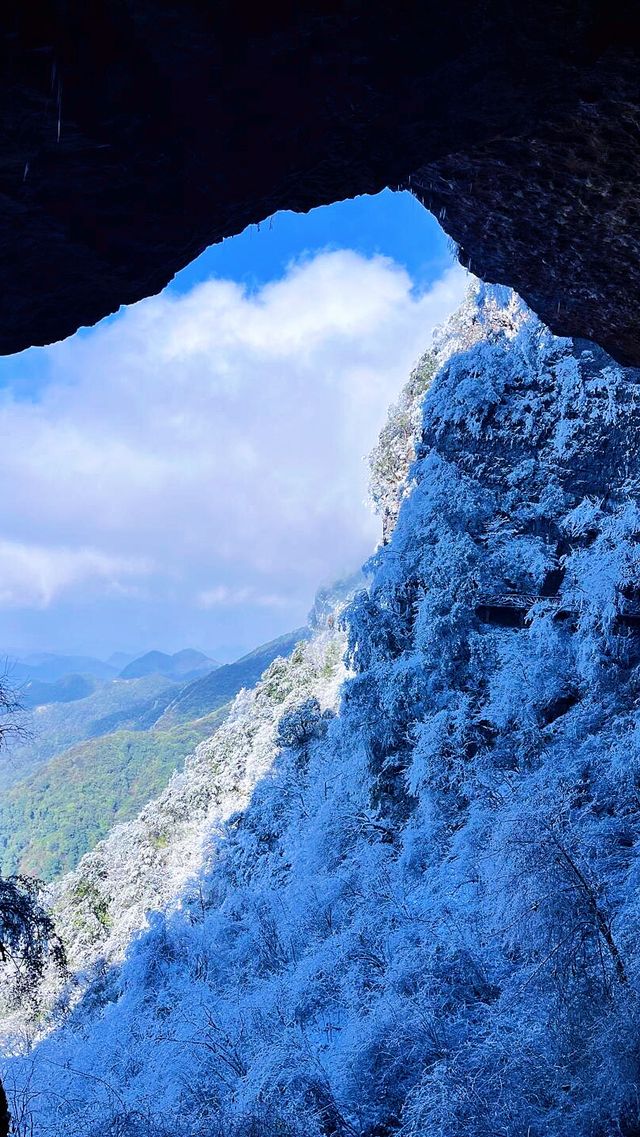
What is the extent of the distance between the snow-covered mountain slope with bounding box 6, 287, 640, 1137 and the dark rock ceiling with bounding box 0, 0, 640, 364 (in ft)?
23.3

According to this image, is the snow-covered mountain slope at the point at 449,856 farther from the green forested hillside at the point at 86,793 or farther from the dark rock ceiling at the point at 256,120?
the green forested hillside at the point at 86,793

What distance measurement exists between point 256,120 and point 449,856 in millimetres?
11590

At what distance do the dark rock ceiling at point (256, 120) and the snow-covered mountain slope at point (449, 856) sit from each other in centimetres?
709

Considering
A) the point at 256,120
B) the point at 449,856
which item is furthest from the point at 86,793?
the point at 256,120

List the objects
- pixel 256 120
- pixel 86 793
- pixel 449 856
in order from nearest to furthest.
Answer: pixel 256 120 < pixel 449 856 < pixel 86 793

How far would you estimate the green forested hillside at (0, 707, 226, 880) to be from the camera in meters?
90.4

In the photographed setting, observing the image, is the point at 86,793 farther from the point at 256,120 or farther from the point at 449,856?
the point at 256,120

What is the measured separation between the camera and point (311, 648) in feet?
120

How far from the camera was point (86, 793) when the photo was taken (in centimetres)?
10762

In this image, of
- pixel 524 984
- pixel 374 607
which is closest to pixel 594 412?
pixel 374 607

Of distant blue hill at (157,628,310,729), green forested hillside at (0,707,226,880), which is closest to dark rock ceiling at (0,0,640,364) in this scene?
green forested hillside at (0,707,226,880)

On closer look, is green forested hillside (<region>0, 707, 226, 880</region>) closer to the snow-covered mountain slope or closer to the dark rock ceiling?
the snow-covered mountain slope

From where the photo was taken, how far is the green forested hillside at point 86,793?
297 ft

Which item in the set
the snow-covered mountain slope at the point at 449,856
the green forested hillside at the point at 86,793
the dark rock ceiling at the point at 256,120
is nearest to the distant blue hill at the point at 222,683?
the green forested hillside at the point at 86,793
